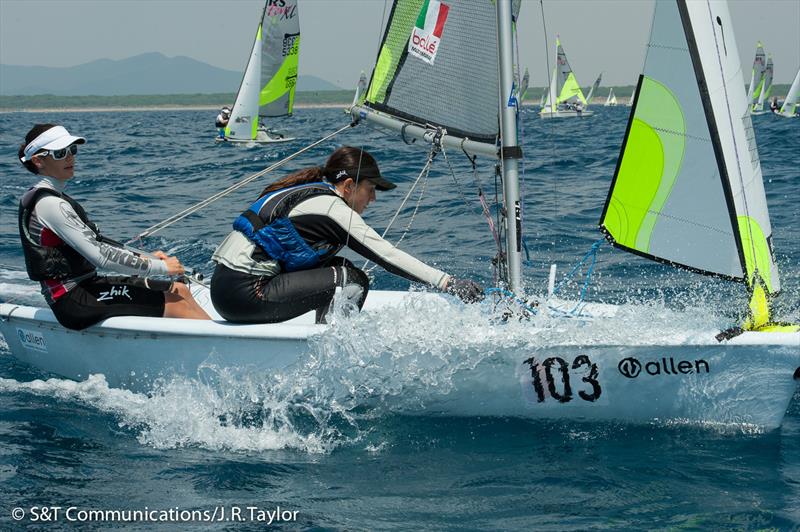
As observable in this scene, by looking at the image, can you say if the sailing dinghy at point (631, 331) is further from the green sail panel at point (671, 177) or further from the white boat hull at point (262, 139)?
the white boat hull at point (262, 139)

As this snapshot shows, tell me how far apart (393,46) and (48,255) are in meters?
2.08

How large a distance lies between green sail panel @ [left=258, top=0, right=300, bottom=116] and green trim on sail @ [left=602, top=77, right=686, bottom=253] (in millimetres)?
17334

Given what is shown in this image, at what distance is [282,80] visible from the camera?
848 inches

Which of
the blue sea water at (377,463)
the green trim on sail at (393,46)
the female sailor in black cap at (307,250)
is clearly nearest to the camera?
the blue sea water at (377,463)

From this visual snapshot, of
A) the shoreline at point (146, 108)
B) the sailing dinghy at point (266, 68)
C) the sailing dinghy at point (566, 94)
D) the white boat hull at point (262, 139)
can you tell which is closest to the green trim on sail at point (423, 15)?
the sailing dinghy at point (266, 68)

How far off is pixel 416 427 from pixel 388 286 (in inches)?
108

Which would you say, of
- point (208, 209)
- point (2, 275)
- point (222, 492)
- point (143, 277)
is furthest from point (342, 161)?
point (208, 209)

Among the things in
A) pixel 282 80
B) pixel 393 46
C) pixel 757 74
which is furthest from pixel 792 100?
pixel 393 46

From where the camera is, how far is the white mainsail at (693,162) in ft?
11.2

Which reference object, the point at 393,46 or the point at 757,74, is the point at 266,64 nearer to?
the point at 393,46

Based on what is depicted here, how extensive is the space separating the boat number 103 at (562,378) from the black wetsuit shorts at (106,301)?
1923 millimetres

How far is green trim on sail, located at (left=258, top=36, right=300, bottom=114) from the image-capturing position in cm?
2100

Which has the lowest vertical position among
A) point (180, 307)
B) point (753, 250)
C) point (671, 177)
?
point (180, 307)

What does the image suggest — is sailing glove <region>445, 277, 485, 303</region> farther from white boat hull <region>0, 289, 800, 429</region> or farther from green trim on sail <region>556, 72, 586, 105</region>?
green trim on sail <region>556, 72, 586, 105</region>
